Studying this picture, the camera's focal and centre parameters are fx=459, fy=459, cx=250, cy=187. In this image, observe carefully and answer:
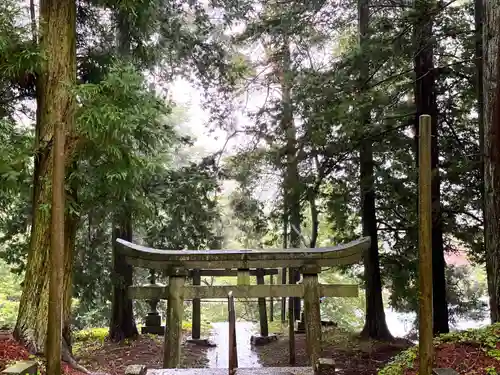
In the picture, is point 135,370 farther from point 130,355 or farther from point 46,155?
point 130,355

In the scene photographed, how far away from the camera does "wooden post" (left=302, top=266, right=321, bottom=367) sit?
23.6 feet

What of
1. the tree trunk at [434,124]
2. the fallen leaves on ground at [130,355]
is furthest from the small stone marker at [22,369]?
the tree trunk at [434,124]

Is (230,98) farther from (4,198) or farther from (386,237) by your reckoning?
(4,198)

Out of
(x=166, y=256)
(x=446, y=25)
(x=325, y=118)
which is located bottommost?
(x=166, y=256)

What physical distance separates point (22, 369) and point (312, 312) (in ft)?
14.3

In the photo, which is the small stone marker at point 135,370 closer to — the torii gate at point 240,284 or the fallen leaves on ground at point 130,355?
the torii gate at point 240,284

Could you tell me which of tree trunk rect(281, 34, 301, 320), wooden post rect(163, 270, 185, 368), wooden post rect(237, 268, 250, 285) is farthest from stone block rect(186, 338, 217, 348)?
wooden post rect(237, 268, 250, 285)

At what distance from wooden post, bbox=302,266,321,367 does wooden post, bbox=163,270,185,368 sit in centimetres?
200

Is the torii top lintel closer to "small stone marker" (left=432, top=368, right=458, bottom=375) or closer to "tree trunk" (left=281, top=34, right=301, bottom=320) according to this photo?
"tree trunk" (left=281, top=34, right=301, bottom=320)

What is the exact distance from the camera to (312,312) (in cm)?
A: 726

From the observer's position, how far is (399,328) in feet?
66.4

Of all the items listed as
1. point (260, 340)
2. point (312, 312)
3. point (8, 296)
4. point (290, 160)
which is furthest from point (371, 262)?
point (8, 296)

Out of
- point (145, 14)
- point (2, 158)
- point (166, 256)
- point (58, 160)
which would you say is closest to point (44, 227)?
point (2, 158)

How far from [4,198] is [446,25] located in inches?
327
